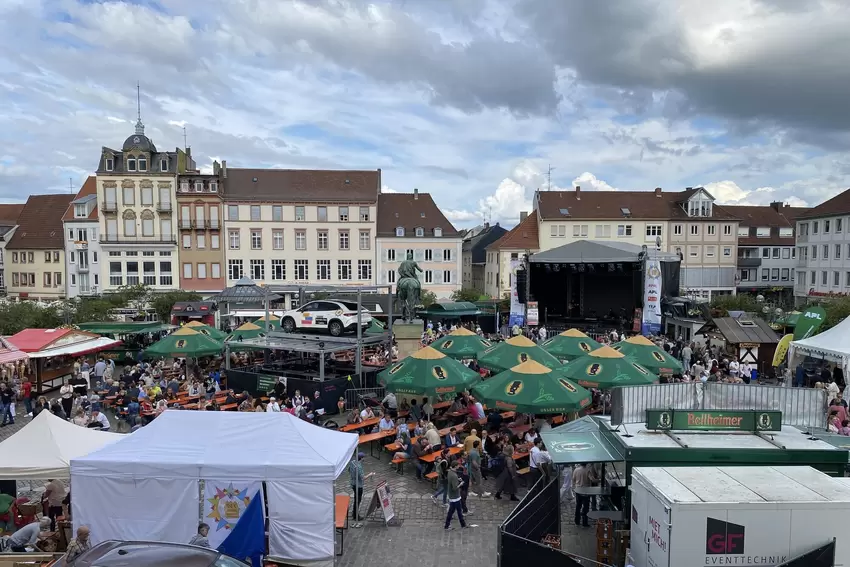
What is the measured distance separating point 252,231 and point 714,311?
35056 mm

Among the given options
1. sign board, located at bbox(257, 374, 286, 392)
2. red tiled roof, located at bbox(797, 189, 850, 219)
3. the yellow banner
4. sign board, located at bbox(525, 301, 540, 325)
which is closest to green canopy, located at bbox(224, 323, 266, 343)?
sign board, located at bbox(257, 374, 286, 392)

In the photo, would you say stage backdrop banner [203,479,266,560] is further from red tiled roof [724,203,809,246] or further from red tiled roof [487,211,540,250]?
red tiled roof [724,203,809,246]

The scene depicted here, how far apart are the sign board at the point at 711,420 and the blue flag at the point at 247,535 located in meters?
Answer: 5.78

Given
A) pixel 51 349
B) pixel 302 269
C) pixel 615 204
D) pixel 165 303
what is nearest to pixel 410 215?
pixel 302 269

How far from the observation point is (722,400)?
10.9 metres

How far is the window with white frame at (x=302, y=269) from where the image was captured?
53.2 m

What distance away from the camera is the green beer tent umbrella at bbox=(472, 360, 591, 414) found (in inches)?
522

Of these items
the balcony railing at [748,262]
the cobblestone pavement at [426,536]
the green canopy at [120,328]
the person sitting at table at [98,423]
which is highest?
the balcony railing at [748,262]

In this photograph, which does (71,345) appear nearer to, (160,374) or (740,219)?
(160,374)

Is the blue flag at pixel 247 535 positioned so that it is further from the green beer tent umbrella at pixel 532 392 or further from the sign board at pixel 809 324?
the sign board at pixel 809 324

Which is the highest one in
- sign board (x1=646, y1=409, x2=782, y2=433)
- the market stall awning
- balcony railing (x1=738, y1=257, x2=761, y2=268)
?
balcony railing (x1=738, y1=257, x2=761, y2=268)

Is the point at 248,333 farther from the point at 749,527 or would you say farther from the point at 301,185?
the point at 301,185

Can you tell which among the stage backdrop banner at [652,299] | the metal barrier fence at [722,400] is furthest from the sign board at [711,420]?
the stage backdrop banner at [652,299]

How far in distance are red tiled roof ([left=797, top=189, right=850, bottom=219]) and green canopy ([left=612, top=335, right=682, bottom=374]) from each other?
3778 centimetres
